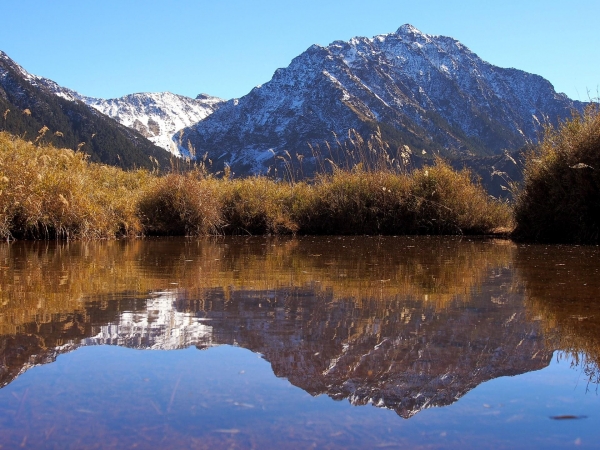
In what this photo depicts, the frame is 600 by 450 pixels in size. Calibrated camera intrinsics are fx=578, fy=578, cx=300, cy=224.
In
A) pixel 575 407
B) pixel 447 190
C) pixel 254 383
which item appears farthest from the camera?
pixel 447 190

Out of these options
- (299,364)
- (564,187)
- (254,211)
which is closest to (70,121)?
(254,211)

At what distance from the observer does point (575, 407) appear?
206cm

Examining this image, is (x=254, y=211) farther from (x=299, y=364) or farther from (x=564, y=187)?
(x=299, y=364)

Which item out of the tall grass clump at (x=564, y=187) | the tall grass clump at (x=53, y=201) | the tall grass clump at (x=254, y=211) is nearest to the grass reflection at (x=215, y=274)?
the tall grass clump at (x=53, y=201)

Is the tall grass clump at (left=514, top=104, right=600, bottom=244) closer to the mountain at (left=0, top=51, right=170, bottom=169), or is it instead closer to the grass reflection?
the grass reflection

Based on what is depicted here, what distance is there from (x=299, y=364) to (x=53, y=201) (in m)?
9.98

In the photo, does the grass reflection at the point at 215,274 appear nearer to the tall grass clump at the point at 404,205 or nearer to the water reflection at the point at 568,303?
the water reflection at the point at 568,303

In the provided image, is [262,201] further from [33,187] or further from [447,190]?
[33,187]

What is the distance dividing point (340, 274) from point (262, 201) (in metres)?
9.24

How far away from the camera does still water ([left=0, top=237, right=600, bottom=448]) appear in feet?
6.05

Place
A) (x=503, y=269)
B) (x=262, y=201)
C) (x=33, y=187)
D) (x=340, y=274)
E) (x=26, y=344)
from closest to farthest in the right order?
(x=26, y=344) → (x=340, y=274) → (x=503, y=269) → (x=33, y=187) → (x=262, y=201)

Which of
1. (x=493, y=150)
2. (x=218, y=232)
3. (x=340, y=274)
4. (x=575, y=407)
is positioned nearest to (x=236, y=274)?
(x=340, y=274)

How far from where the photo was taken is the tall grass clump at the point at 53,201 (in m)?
10.7

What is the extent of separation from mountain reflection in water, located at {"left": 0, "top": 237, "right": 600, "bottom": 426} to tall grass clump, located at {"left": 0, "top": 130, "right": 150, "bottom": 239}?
474 centimetres
